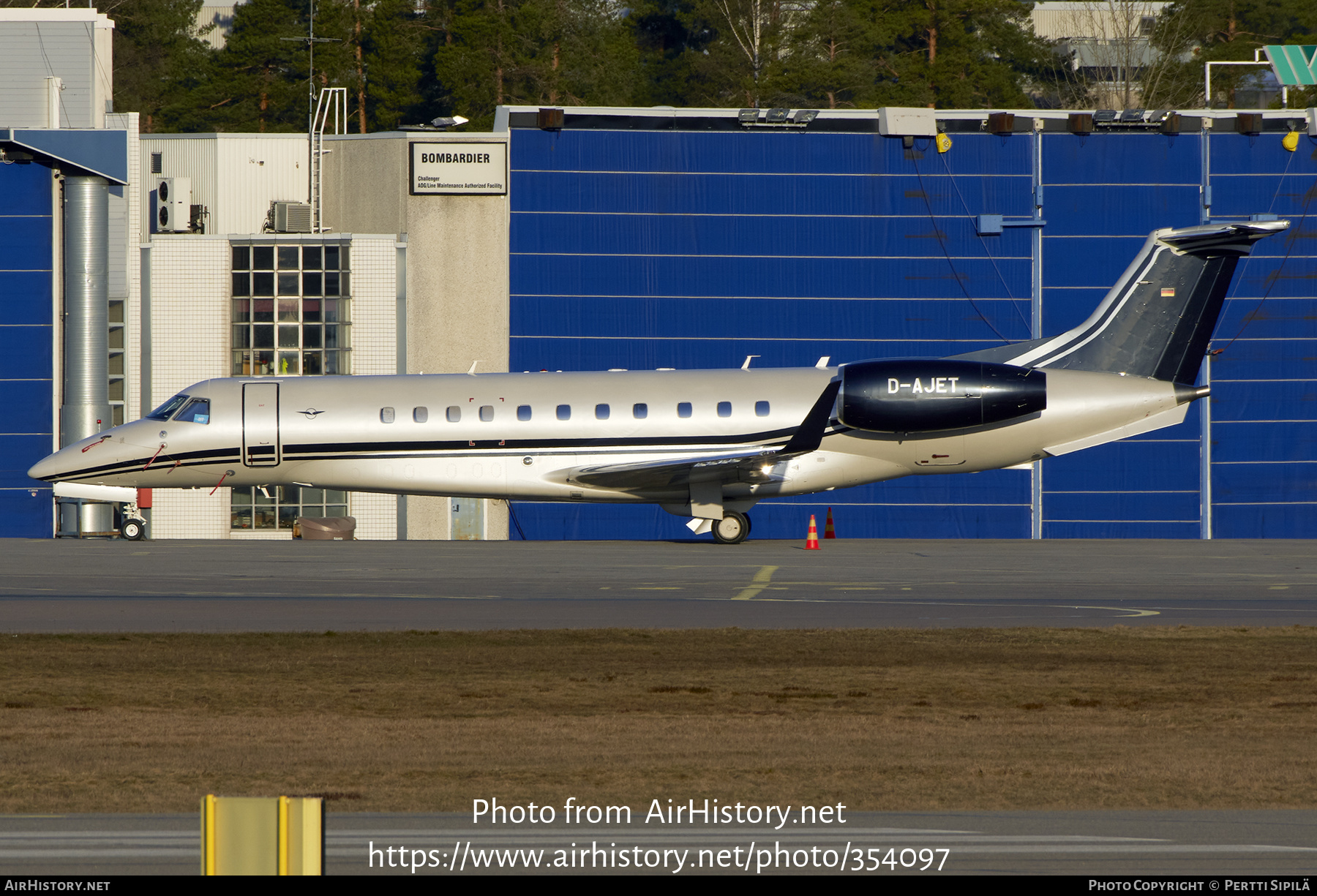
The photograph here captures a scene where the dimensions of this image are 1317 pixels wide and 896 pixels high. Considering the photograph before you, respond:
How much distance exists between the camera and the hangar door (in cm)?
2800

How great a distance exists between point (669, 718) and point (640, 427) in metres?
16.8

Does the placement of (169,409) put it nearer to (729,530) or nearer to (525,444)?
(525,444)

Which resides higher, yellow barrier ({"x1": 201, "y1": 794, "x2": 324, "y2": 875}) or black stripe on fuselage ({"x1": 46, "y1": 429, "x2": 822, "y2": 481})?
yellow barrier ({"x1": 201, "y1": 794, "x2": 324, "y2": 875})

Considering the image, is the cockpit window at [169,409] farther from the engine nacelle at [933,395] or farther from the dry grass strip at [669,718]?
the dry grass strip at [669,718]

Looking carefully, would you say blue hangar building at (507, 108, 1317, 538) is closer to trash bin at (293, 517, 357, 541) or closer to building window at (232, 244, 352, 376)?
trash bin at (293, 517, 357, 541)

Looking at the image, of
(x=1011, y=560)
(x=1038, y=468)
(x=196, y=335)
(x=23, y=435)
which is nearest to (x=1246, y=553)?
(x=1011, y=560)

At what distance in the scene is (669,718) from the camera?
11.5 meters

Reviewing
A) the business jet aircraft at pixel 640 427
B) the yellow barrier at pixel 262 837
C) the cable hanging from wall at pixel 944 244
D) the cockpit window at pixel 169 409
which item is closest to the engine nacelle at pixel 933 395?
the business jet aircraft at pixel 640 427

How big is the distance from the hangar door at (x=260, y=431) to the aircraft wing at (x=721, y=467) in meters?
5.59

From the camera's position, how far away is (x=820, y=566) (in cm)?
2395

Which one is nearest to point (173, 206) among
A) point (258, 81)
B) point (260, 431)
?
point (260, 431)

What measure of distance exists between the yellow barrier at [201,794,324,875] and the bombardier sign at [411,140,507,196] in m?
34.4

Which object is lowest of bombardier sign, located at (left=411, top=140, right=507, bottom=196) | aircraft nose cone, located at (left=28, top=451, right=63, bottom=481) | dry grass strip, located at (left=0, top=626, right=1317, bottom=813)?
dry grass strip, located at (left=0, top=626, right=1317, bottom=813)

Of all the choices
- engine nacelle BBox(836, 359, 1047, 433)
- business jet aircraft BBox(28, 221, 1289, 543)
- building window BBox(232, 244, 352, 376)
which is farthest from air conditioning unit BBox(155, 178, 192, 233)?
engine nacelle BBox(836, 359, 1047, 433)
